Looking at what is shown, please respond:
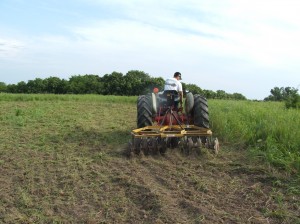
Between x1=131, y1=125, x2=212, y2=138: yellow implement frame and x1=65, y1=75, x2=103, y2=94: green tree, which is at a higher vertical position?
x1=65, y1=75, x2=103, y2=94: green tree

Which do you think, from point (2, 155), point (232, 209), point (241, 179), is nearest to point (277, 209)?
point (232, 209)

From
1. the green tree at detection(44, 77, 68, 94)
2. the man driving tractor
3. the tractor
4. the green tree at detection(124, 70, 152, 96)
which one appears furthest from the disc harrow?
the green tree at detection(44, 77, 68, 94)

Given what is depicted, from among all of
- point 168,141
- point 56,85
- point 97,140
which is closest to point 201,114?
point 168,141

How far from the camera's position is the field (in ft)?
14.0

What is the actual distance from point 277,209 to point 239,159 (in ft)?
7.27

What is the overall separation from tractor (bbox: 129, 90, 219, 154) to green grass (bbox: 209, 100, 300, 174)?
2.44 ft

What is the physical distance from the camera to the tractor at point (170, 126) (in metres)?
6.88

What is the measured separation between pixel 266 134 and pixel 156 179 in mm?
2863

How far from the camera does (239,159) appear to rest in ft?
21.4

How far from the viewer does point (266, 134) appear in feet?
24.2

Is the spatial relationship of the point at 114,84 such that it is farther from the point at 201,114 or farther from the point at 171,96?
the point at 201,114

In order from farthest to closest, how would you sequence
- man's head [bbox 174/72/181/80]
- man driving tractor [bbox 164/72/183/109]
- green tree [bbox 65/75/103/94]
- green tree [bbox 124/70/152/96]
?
1. green tree [bbox 124/70/152/96]
2. green tree [bbox 65/75/103/94]
3. man's head [bbox 174/72/181/80]
4. man driving tractor [bbox 164/72/183/109]

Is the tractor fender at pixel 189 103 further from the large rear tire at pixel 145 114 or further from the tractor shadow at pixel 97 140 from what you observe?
the tractor shadow at pixel 97 140

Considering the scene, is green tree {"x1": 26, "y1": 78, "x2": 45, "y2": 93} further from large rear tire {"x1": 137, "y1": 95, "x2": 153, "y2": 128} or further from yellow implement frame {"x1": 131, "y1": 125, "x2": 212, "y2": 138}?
yellow implement frame {"x1": 131, "y1": 125, "x2": 212, "y2": 138}
